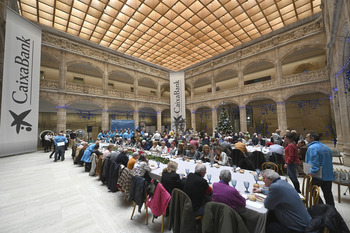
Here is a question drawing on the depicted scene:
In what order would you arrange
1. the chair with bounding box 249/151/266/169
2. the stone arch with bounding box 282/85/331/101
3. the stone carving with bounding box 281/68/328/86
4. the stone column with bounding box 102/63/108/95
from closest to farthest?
the chair with bounding box 249/151/266/169, the stone arch with bounding box 282/85/331/101, the stone carving with bounding box 281/68/328/86, the stone column with bounding box 102/63/108/95

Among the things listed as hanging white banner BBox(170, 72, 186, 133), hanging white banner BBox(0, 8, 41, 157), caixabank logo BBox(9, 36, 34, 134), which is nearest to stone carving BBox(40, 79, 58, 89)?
hanging white banner BBox(0, 8, 41, 157)

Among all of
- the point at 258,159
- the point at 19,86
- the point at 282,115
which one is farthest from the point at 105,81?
the point at 282,115

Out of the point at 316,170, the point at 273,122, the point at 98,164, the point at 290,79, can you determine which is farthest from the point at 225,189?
the point at 273,122

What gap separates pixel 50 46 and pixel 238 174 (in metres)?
→ 16.2

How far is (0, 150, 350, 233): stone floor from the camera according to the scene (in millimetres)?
2781

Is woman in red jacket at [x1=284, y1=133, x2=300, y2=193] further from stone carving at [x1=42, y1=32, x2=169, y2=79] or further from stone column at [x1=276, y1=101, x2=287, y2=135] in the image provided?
stone carving at [x1=42, y1=32, x2=169, y2=79]

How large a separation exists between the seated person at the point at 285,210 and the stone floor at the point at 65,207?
6.57 feet

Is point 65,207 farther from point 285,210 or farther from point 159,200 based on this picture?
point 285,210

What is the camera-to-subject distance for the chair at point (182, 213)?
1.99 meters

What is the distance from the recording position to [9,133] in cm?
799

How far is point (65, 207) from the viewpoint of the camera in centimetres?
342

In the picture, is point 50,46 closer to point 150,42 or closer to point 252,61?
point 150,42

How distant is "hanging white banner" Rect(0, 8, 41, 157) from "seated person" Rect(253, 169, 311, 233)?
11855mm

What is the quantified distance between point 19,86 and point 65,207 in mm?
8961
